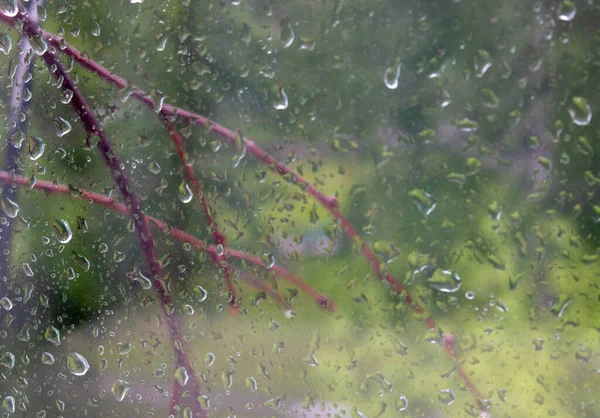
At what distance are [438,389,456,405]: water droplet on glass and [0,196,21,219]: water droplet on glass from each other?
0.50m

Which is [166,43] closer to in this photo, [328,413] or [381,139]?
[381,139]

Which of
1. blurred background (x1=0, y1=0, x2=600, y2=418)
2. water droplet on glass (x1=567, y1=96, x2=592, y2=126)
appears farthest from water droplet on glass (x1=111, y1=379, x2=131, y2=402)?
water droplet on glass (x1=567, y1=96, x2=592, y2=126)

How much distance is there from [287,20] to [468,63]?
16 cm

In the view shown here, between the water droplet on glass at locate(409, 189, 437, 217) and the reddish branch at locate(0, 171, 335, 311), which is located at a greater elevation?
the water droplet on glass at locate(409, 189, 437, 217)

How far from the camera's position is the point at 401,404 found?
42 centimetres

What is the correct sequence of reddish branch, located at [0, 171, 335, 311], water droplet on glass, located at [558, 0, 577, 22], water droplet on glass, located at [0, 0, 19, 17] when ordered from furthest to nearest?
water droplet on glass, located at [0, 0, 19, 17], reddish branch, located at [0, 171, 335, 311], water droplet on glass, located at [558, 0, 577, 22]

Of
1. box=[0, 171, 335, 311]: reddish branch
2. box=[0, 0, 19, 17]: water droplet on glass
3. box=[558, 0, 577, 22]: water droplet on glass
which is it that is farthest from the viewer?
box=[0, 0, 19, 17]: water droplet on glass

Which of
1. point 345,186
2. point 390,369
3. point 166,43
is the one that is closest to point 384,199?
point 345,186

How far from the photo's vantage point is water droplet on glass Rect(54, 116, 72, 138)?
536mm

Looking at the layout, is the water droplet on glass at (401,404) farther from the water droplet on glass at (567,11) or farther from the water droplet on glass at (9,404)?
the water droplet on glass at (9,404)

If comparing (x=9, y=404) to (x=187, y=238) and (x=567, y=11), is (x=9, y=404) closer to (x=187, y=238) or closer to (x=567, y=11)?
(x=187, y=238)

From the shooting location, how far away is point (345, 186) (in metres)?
0.42

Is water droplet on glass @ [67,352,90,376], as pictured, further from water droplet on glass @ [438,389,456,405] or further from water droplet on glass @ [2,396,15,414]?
water droplet on glass @ [438,389,456,405]

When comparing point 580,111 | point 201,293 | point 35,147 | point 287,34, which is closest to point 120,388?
point 201,293
